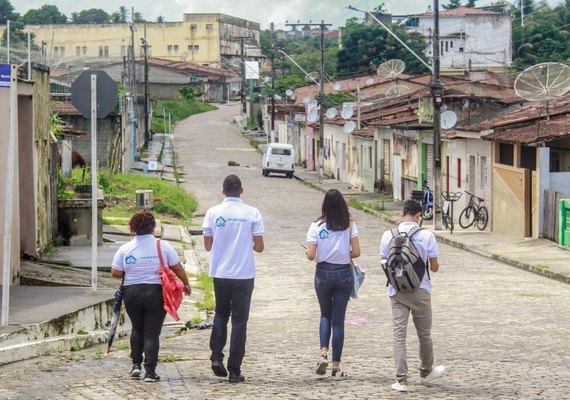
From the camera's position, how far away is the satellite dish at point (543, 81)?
3058 cm

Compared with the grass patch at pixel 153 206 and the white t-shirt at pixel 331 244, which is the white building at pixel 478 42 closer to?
the grass patch at pixel 153 206

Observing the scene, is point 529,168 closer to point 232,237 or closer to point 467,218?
point 467,218

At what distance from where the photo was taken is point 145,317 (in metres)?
10.7

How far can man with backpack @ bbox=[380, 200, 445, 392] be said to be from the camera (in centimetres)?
1049

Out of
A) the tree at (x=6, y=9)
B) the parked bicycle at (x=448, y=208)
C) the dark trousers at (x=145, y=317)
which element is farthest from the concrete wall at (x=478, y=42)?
the dark trousers at (x=145, y=317)

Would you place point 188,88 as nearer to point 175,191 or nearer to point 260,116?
point 260,116

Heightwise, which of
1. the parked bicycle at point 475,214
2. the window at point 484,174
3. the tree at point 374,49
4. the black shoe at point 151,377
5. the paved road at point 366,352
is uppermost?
the tree at point 374,49

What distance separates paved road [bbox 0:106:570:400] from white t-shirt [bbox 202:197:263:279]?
0.99m

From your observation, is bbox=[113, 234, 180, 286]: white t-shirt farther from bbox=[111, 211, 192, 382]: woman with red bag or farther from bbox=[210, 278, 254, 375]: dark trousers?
bbox=[210, 278, 254, 375]: dark trousers

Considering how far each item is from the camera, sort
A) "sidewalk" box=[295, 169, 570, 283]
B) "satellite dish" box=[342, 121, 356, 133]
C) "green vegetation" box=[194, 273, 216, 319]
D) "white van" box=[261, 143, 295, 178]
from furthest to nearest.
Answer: "white van" box=[261, 143, 295, 178], "satellite dish" box=[342, 121, 356, 133], "sidewalk" box=[295, 169, 570, 283], "green vegetation" box=[194, 273, 216, 319]

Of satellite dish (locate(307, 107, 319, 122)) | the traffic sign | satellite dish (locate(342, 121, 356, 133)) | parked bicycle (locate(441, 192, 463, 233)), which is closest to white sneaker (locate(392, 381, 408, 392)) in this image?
the traffic sign

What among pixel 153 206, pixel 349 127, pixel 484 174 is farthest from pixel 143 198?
pixel 349 127

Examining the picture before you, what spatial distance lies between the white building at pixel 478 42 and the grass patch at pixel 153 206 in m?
56.8

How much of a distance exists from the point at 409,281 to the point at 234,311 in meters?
1.56
